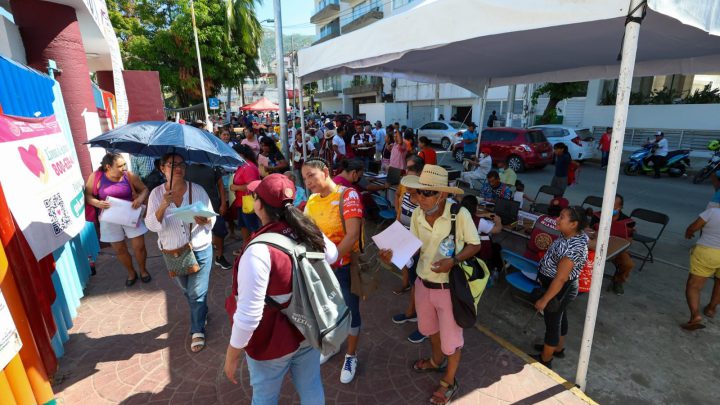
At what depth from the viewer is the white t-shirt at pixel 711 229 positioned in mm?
3420

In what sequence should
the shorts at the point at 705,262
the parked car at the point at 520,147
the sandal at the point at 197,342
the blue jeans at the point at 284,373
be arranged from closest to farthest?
the blue jeans at the point at 284,373 → the sandal at the point at 197,342 → the shorts at the point at 705,262 → the parked car at the point at 520,147

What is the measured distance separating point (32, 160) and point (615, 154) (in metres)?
4.42

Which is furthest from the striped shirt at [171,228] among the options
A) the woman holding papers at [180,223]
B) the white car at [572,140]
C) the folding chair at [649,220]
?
the white car at [572,140]

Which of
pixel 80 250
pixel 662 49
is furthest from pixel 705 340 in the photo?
pixel 80 250

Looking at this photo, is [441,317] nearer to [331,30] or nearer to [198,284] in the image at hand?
[198,284]

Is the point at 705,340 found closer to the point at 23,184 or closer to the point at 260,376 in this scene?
the point at 260,376

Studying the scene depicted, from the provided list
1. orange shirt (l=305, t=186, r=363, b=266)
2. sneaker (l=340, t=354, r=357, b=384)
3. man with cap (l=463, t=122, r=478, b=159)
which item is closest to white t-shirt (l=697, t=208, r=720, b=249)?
orange shirt (l=305, t=186, r=363, b=266)

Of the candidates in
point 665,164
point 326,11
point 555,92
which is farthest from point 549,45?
point 326,11

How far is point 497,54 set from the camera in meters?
5.04

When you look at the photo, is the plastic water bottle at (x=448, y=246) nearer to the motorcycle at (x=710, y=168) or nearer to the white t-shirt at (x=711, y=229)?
the white t-shirt at (x=711, y=229)

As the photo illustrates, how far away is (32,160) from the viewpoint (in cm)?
278

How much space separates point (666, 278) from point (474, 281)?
3.89 metres

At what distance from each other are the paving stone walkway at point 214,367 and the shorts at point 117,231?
785 mm

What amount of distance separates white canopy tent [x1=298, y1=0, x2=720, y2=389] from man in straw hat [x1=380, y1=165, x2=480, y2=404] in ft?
3.35
